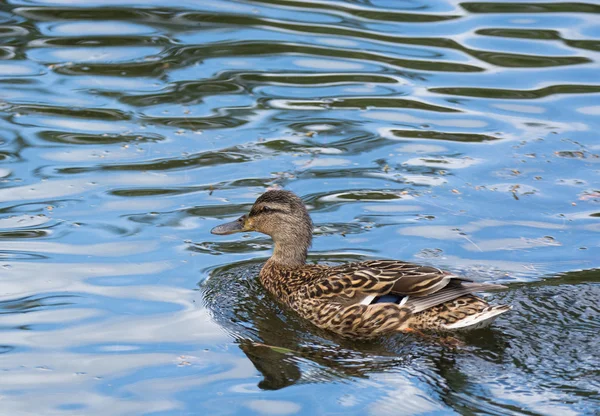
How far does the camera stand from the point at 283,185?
11312 mm

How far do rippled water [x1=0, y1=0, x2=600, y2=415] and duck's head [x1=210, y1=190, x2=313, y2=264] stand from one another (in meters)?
0.28

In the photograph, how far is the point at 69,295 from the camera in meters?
9.05

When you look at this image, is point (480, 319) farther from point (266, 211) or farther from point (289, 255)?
point (266, 211)

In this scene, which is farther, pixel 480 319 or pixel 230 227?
pixel 230 227

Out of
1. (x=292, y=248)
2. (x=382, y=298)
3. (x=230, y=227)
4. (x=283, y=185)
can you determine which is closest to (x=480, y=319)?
(x=382, y=298)

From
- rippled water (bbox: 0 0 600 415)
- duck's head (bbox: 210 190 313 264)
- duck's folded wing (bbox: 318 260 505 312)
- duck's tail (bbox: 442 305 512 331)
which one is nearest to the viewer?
rippled water (bbox: 0 0 600 415)

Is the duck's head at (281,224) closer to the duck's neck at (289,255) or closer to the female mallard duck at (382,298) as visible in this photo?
the duck's neck at (289,255)

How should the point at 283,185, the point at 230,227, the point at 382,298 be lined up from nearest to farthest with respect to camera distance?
the point at 382,298 < the point at 230,227 < the point at 283,185

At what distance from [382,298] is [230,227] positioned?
191cm

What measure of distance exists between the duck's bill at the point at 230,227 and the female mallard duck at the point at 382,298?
2.23 ft

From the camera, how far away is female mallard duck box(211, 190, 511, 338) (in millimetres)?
8492

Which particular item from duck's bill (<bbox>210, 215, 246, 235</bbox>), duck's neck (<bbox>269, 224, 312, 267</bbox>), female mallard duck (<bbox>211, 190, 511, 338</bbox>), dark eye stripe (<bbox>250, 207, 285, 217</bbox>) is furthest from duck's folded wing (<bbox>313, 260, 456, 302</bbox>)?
duck's bill (<bbox>210, 215, 246, 235</bbox>)

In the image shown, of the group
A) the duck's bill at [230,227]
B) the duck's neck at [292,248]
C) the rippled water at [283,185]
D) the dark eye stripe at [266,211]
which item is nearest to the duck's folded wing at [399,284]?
the rippled water at [283,185]

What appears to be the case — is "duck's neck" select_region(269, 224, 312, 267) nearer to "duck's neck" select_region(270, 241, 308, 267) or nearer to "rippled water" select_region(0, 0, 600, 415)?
"duck's neck" select_region(270, 241, 308, 267)
